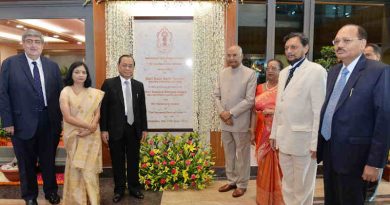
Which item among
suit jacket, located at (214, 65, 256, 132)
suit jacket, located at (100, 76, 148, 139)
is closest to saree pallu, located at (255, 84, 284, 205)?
suit jacket, located at (214, 65, 256, 132)

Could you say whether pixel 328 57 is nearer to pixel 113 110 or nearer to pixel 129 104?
pixel 129 104

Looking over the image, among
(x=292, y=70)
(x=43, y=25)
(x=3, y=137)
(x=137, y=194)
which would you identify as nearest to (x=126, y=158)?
(x=137, y=194)

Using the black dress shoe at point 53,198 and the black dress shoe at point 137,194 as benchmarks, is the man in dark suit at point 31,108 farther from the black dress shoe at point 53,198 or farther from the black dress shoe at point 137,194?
the black dress shoe at point 137,194

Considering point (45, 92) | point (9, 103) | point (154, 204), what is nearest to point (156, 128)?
point (154, 204)

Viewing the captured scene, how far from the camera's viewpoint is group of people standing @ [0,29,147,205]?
284 centimetres

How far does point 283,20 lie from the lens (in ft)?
14.3

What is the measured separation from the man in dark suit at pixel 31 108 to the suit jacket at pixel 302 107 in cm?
201

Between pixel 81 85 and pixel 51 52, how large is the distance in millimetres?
1396

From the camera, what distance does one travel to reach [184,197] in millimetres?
3355

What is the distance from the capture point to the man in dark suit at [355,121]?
5.75 ft

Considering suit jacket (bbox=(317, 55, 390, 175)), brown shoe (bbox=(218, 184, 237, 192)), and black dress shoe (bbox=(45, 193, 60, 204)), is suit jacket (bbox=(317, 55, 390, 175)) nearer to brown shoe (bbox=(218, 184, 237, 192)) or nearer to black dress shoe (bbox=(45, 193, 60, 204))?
brown shoe (bbox=(218, 184, 237, 192))

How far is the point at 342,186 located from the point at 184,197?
1.79 meters

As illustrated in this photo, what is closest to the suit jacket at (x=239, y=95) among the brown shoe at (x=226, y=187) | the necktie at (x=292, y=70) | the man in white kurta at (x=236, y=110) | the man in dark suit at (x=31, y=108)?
the man in white kurta at (x=236, y=110)

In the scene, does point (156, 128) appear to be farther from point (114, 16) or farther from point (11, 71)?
point (11, 71)
